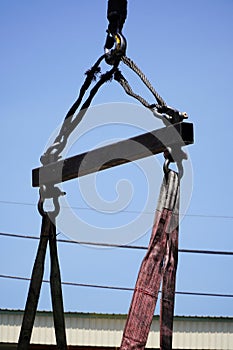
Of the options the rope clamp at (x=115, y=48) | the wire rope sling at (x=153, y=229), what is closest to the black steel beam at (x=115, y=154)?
the wire rope sling at (x=153, y=229)

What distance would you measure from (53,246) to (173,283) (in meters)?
1.46

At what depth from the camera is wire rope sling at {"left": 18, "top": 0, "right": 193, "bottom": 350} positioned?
562cm

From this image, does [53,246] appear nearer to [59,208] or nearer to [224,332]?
[59,208]

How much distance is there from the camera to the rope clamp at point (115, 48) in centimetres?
640

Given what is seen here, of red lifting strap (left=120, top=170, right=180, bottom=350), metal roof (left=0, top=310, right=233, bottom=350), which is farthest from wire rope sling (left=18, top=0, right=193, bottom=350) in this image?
metal roof (left=0, top=310, right=233, bottom=350)

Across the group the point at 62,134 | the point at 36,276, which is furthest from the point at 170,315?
the point at 62,134

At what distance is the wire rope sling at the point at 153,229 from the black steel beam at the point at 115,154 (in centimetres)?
1

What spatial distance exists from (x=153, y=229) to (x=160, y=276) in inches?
12.0

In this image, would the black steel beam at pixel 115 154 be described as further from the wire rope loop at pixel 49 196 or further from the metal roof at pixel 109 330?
the metal roof at pixel 109 330

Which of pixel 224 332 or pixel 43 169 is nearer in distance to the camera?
pixel 43 169

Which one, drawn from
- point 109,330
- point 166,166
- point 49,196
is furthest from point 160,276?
point 109,330

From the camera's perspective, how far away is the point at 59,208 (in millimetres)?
6930

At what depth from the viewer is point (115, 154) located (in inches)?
248

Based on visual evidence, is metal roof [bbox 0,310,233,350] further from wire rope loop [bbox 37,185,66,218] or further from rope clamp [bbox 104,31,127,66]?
rope clamp [bbox 104,31,127,66]
